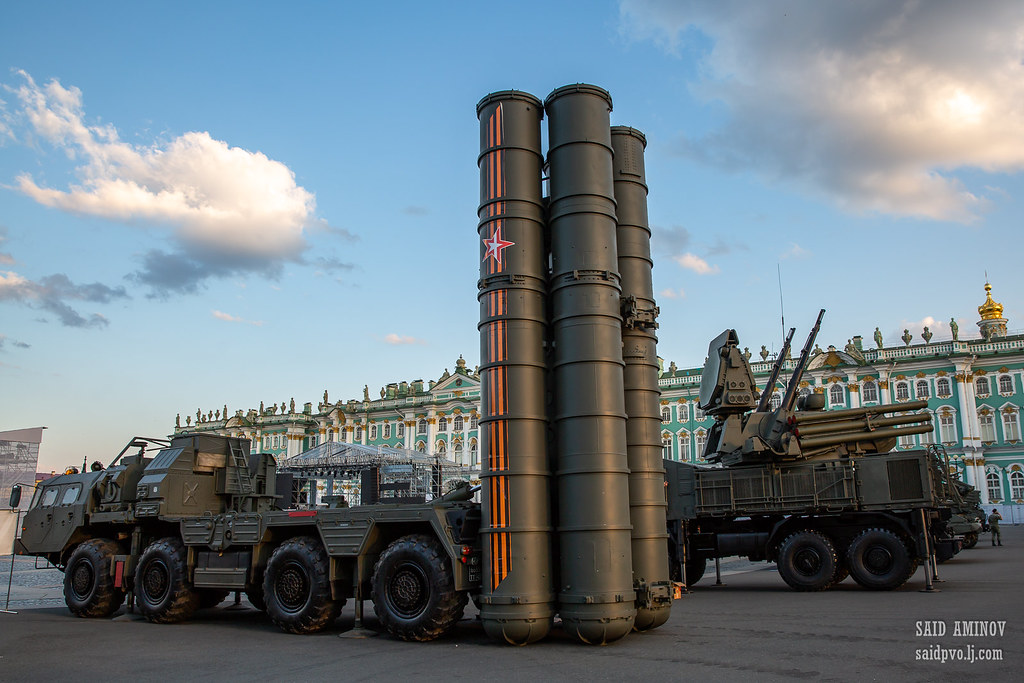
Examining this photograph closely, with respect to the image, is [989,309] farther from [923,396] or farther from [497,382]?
[497,382]

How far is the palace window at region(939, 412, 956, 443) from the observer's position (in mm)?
55188

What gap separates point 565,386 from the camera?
9.84 metres

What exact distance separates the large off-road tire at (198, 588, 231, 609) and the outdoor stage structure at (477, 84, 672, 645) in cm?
600

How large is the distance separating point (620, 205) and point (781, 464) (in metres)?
8.91

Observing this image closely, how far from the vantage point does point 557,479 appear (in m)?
9.84

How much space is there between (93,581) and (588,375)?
964 centimetres

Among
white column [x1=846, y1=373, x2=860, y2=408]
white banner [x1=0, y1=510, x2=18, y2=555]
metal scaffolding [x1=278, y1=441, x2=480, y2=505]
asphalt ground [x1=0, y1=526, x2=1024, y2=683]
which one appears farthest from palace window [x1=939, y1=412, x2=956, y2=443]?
white banner [x1=0, y1=510, x2=18, y2=555]

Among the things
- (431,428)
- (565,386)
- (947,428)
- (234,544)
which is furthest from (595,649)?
(431,428)

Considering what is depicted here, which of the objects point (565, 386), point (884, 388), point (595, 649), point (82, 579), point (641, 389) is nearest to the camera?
point (595, 649)

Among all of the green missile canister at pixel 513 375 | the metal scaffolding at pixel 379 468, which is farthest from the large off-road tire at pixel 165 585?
the metal scaffolding at pixel 379 468

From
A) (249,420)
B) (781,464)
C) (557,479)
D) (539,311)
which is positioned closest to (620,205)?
(539,311)

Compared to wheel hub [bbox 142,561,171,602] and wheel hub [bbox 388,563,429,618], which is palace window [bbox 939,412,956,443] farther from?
wheel hub [bbox 142,561,171,602]

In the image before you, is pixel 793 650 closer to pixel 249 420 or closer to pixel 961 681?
pixel 961 681

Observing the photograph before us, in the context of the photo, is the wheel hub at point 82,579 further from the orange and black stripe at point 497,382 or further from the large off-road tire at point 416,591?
the orange and black stripe at point 497,382
